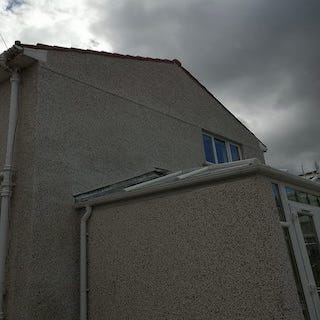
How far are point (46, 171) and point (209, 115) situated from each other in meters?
6.83

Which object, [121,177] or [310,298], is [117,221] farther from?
[310,298]

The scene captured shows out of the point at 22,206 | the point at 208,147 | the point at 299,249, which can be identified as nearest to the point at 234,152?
the point at 208,147

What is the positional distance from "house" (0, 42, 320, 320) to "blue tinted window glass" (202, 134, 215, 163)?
262cm

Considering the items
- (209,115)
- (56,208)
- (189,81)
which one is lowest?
(56,208)

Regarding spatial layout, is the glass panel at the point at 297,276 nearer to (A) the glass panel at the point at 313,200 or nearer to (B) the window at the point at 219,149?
(A) the glass panel at the point at 313,200

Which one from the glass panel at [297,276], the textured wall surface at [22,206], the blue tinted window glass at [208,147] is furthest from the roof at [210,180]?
the blue tinted window glass at [208,147]

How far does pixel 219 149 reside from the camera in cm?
1165

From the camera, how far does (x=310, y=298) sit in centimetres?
442

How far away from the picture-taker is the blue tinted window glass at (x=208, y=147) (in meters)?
10.9

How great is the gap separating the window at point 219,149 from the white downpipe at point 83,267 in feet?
18.3

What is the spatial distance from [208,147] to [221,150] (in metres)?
0.84

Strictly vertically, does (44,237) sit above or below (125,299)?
above

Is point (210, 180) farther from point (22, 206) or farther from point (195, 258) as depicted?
point (22, 206)

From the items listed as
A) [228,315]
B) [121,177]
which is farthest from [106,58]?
[228,315]
